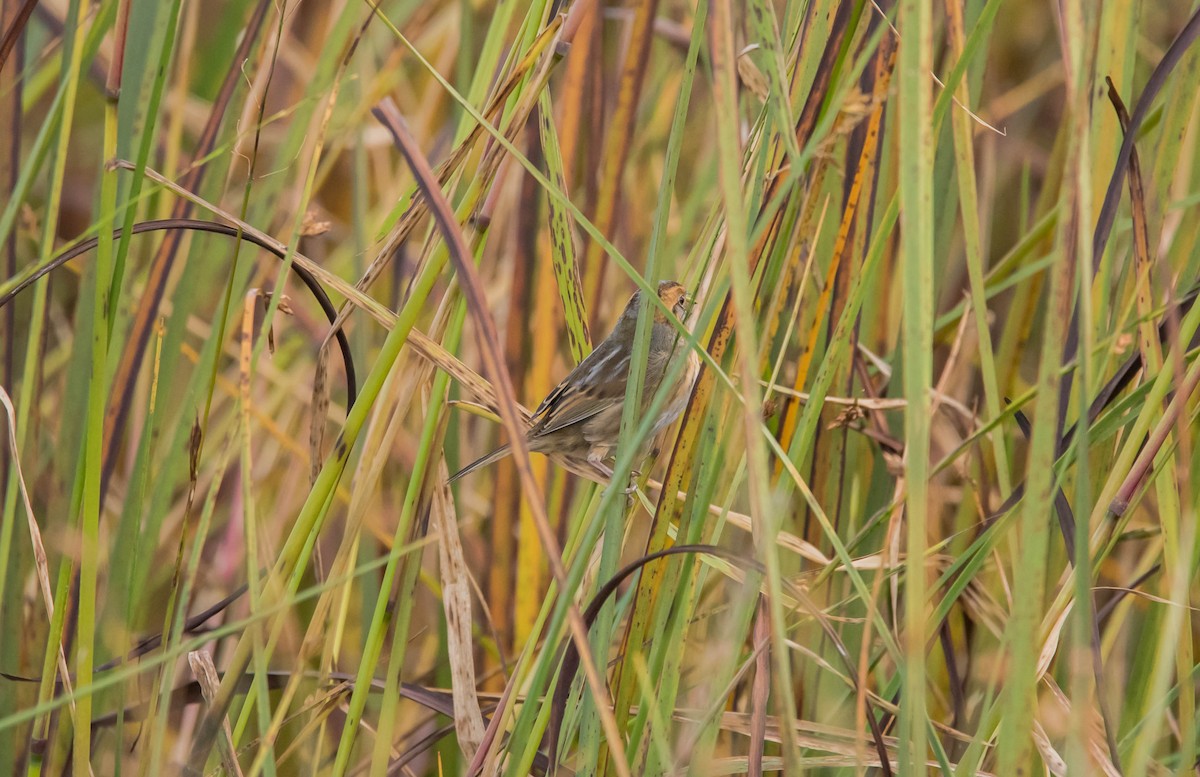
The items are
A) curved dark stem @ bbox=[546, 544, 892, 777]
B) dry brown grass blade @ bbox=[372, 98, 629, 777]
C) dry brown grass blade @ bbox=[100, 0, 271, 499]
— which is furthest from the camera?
dry brown grass blade @ bbox=[100, 0, 271, 499]

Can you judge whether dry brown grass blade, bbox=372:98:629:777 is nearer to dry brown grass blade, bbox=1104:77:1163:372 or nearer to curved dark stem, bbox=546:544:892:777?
curved dark stem, bbox=546:544:892:777

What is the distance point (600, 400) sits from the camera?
2014 mm

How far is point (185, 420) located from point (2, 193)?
0.46 m

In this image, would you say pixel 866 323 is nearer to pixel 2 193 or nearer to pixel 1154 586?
pixel 1154 586

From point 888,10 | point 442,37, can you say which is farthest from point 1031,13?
point 888,10

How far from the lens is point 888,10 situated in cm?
110

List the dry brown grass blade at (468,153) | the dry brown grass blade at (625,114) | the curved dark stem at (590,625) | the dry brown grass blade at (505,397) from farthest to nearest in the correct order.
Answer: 1. the dry brown grass blade at (625,114)
2. the dry brown grass blade at (468,153)
3. the curved dark stem at (590,625)
4. the dry brown grass blade at (505,397)

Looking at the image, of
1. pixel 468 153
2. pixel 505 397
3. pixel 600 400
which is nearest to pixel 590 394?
pixel 600 400

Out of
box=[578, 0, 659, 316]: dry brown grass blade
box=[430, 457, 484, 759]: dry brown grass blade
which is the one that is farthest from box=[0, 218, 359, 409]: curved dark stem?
box=[578, 0, 659, 316]: dry brown grass blade

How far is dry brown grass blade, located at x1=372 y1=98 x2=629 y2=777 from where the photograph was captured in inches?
32.4

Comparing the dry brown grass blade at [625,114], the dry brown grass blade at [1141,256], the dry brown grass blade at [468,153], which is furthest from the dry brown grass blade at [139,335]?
the dry brown grass blade at [1141,256]

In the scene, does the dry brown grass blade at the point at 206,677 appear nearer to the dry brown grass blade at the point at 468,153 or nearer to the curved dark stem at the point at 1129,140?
the dry brown grass blade at the point at 468,153

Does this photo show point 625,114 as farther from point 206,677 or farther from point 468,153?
point 206,677

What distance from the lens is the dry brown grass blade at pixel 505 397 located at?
2.70 feet
